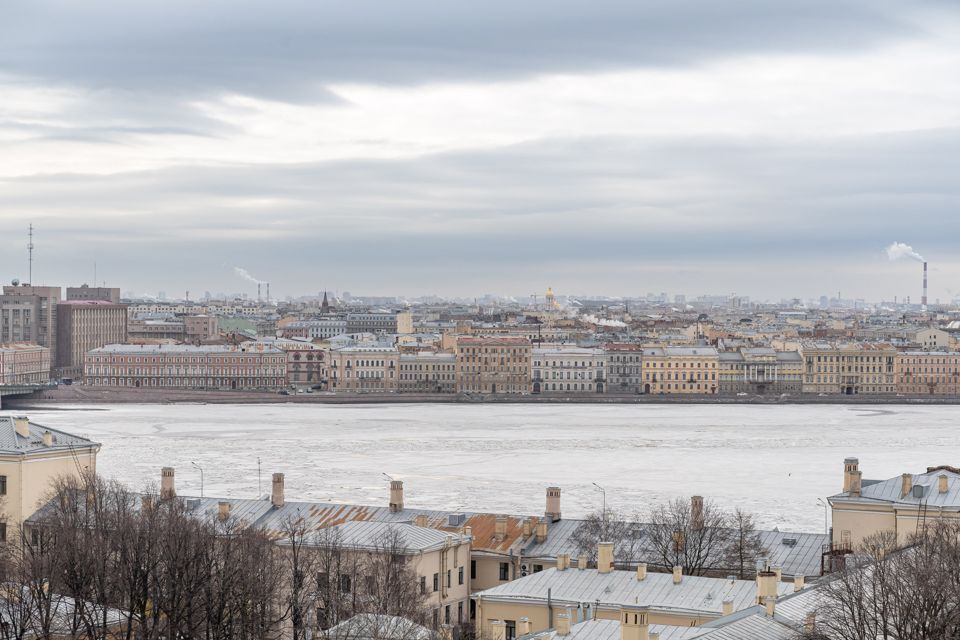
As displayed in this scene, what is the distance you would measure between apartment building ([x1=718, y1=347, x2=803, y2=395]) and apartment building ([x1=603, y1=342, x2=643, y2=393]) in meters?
2.62

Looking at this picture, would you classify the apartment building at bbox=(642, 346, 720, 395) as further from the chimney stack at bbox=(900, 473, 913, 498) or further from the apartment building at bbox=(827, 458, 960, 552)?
the chimney stack at bbox=(900, 473, 913, 498)

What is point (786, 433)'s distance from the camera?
37219 mm

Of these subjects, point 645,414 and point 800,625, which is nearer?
point 800,625

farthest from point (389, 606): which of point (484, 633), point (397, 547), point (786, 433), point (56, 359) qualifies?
point (56, 359)

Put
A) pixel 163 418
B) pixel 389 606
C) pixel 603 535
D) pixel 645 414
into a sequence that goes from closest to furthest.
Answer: pixel 389 606 → pixel 603 535 → pixel 163 418 → pixel 645 414

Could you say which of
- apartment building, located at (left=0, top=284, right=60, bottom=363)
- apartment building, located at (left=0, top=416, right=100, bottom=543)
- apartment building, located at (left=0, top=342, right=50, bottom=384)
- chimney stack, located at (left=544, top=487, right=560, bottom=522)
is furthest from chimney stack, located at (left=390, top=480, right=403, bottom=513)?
apartment building, located at (left=0, top=284, right=60, bottom=363)

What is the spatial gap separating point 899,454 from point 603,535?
1830cm

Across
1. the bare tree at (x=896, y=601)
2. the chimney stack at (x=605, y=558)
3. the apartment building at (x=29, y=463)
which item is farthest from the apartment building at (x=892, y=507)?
the apartment building at (x=29, y=463)

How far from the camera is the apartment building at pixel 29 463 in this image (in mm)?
14258

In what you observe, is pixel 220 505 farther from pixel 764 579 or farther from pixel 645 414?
pixel 645 414

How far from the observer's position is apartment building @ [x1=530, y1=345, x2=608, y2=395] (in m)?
56.1

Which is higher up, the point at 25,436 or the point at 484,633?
the point at 25,436

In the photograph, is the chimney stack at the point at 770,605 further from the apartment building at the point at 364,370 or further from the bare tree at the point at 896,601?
the apartment building at the point at 364,370

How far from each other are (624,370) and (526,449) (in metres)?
24.5
